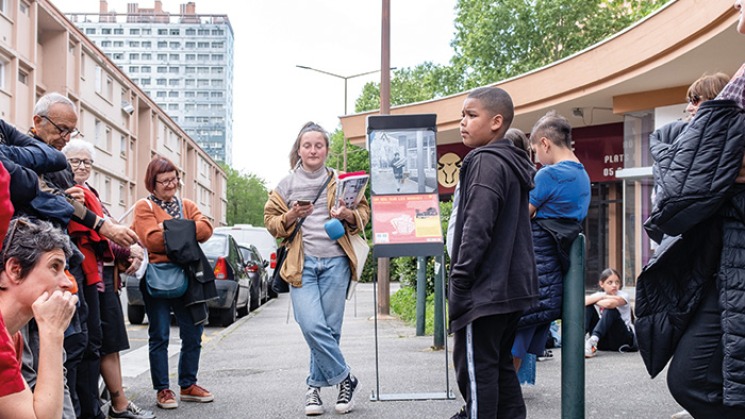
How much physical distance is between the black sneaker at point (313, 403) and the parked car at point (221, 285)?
7.21m

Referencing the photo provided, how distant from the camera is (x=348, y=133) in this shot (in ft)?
80.2

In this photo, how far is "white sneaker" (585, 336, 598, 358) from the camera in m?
8.49

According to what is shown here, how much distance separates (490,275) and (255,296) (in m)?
14.8

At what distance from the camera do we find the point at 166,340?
6145mm

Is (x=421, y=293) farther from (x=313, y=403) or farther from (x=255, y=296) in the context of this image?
(x=255, y=296)

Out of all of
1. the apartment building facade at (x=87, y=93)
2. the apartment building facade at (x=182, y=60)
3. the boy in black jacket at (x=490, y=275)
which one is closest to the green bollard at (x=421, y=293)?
A: the boy in black jacket at (x=490, y=275)

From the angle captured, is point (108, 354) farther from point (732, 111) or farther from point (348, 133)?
point (348, 133)

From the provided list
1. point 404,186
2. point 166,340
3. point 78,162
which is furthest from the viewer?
point 404,186

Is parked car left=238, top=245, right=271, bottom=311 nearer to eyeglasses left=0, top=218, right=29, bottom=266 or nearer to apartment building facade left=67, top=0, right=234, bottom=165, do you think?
eyeglasses left=0, top=218, right=29, bottom=266

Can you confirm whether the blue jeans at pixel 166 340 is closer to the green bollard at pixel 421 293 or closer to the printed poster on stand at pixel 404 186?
the printed poster on stand at pixel 404 186

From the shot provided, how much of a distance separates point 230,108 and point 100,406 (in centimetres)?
16625

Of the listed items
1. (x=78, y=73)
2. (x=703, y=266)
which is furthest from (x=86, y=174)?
(x=78, y=73)

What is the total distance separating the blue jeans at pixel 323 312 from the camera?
228 inches

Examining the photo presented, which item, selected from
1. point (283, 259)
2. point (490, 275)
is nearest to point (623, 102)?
point (283, 259)
